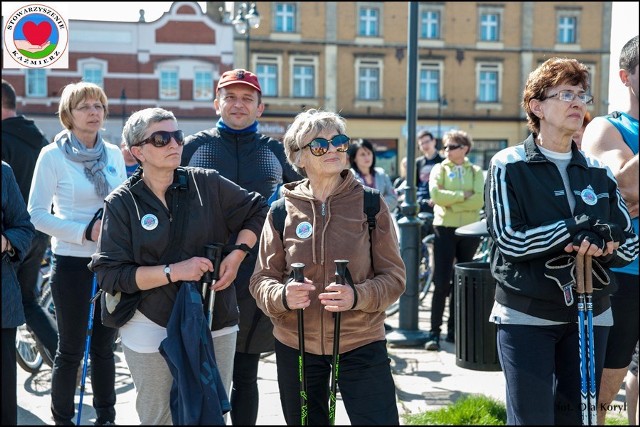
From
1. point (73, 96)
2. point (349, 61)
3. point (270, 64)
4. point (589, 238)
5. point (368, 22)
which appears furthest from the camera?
point (349, 61)

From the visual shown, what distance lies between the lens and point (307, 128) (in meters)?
3.38

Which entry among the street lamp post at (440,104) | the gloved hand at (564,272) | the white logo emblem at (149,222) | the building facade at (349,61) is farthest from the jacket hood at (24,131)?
the street lamp post at (440,104)

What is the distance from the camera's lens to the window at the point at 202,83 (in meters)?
36.0

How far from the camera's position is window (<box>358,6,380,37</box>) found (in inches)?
1490

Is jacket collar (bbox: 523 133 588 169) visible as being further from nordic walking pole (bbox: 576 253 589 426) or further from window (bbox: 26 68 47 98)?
window (bbox: 26 68 47 98)

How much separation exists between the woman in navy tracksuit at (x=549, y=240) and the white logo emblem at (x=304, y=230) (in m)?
0.80

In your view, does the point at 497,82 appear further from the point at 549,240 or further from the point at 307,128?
the point at 549,240

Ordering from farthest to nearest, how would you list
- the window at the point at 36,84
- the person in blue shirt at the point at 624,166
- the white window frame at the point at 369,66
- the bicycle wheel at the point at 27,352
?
the white window frame at the point at 369,66
the window at the point at 36,84
the bicycle wheel at the point at 27,352
the person in blue shirt at the point at 624,166

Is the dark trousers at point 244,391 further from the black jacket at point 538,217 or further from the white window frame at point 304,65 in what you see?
the white window frame at point 304,65

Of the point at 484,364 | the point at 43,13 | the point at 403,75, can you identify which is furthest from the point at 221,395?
the point at 403,75

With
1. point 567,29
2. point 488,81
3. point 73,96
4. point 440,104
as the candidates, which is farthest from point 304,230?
point 488,81

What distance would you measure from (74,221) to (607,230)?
304 centimetres

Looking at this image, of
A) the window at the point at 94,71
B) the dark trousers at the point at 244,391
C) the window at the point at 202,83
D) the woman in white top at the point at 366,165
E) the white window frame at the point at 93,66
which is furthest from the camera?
the window at the point at 202,83

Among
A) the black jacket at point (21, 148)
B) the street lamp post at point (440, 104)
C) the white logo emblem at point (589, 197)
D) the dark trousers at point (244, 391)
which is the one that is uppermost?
the street lamp post at point (440, 104)
